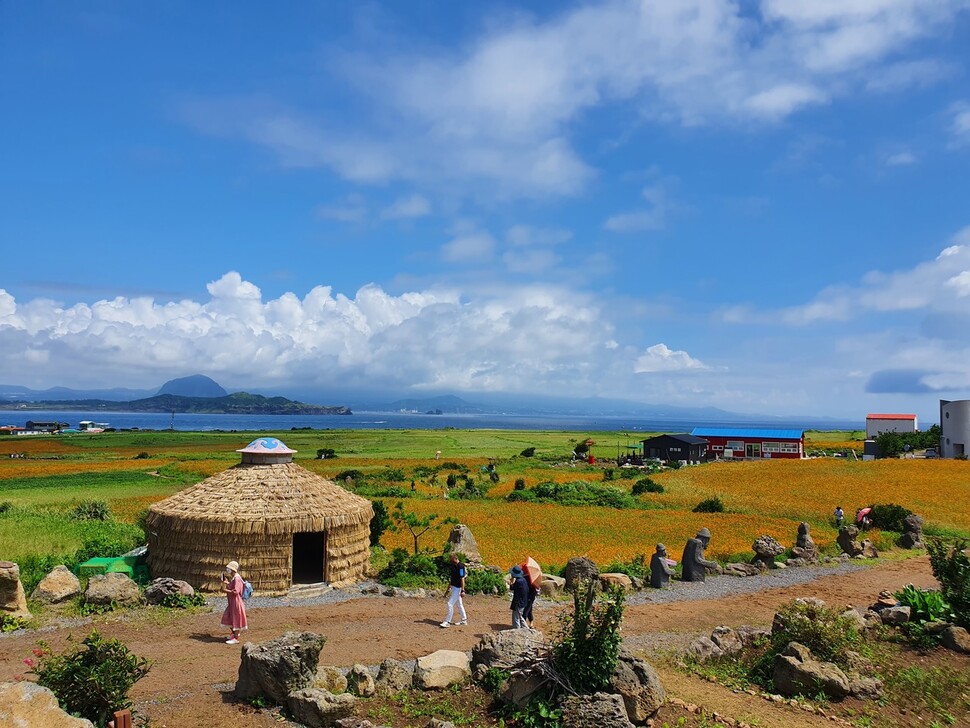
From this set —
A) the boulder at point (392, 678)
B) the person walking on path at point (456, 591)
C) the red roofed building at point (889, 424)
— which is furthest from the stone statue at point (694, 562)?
the red roofed building at point (889, 424)

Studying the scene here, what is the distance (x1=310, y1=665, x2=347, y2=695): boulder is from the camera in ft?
35.6

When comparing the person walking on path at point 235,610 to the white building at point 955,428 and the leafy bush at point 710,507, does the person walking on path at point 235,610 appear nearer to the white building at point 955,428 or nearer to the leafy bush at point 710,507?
the leafy bush at point 710,507

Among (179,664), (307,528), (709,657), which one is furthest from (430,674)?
(307,528)

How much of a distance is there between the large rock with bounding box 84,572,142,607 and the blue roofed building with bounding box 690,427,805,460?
2868 inches

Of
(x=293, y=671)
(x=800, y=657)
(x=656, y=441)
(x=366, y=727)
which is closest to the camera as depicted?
(x=366, y=727)

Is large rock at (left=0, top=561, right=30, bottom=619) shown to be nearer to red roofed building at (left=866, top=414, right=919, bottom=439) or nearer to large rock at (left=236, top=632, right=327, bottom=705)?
large rock at (left=236, top=632, right=327, bottom=705)

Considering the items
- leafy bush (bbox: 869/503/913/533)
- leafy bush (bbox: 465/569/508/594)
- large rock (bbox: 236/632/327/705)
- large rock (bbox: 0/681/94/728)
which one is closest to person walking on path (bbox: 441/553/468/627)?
leafy bush (bbox: 465/569/508/594)

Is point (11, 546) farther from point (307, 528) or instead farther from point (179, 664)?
point (179, 664)

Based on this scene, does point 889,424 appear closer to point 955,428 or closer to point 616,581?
point 955,428

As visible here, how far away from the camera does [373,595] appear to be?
20.1m

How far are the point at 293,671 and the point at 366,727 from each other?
1739 millimetres

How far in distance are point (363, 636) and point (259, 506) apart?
692 centimetres

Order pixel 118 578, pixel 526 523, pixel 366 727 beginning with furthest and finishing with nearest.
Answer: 1. pixel 526 523
2. pixel 118 578
3. pixel 366 727

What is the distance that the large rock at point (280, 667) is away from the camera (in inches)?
410
